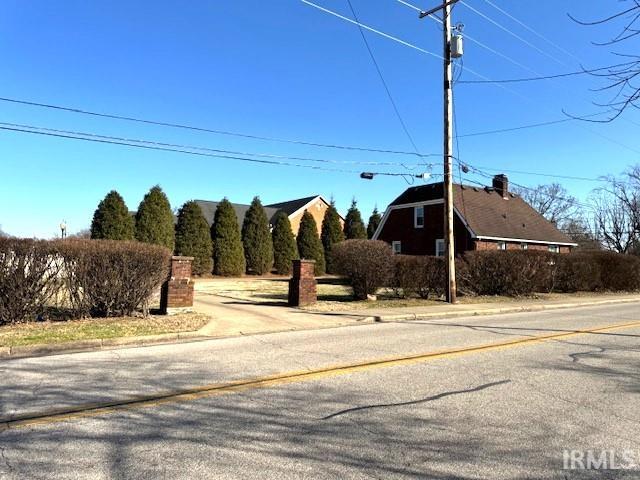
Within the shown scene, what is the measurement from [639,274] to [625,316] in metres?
15.8

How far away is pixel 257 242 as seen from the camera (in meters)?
42.5

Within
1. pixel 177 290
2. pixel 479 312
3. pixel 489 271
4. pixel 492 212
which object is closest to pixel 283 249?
pixel 492 212

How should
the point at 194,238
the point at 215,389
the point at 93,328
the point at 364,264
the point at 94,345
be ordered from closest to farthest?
the point at 215,389
the point at 94,345
the point at 93,328
the point at 364,264
the point at 194,238

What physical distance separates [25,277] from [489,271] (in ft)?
57.3

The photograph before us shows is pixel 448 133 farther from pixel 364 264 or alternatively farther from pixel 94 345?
pixel 94 345

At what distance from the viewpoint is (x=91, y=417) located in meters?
5.11

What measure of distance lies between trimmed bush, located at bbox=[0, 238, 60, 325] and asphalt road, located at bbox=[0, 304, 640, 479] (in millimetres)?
3229

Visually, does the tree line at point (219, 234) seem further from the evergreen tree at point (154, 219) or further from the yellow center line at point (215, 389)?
the yellow center line at point (215, 389)

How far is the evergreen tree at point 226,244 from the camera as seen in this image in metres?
39.9

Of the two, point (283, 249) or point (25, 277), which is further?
point (283, 249)

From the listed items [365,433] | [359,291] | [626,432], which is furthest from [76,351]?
[359,291]

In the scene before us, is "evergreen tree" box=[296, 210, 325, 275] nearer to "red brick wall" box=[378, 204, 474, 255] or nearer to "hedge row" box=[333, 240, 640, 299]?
"red brick wall" box=[378, 204, 474, 255]

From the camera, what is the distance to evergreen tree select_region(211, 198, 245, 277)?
131ft

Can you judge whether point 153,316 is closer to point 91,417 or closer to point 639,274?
point 91,417
